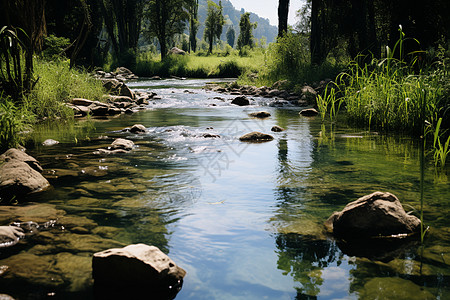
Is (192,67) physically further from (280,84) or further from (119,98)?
(119,98)

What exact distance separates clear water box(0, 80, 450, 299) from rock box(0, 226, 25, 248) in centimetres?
11

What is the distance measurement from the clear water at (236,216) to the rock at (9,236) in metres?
0.11

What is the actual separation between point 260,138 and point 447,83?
2872 mm

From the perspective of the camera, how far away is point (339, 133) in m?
7.10

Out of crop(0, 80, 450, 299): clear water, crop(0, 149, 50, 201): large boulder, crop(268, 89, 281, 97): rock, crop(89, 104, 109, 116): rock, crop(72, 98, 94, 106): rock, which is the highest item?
crop(268, 89, 281, 97): rock

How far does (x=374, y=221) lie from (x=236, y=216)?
3.37 feet

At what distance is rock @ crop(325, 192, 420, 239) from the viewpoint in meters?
2.71

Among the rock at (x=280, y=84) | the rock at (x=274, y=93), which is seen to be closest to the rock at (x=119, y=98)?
the rock at (x=274, y=93)

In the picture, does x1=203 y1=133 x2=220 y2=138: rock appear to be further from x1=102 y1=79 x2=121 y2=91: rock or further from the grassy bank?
x1=102 y1=79 x2=121 y2=91: rock

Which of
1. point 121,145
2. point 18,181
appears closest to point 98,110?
point 121,145

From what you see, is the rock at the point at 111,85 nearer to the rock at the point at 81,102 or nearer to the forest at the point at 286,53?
the forest at the point at 286,53

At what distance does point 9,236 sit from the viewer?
8.57 ft

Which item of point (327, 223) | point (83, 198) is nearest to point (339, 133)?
point (327, 223)

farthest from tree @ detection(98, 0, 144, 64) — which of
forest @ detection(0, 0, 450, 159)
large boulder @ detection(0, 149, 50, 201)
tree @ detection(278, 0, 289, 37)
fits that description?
large boulder @ detection(0, 149, 50, 201)
